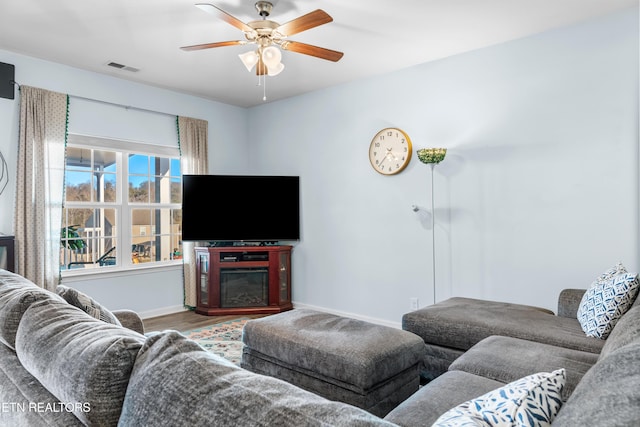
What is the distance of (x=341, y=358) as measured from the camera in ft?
6.97

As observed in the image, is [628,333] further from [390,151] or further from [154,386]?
[390,151]

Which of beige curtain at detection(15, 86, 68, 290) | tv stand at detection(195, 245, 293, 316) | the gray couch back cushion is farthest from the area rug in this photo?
the gray couch back cushion

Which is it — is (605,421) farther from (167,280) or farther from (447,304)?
(167,280)

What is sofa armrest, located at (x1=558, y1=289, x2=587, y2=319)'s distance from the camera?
271 centimetres

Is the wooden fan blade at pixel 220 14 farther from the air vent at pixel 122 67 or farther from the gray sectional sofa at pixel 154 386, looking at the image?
the air vent at pixel 122 67

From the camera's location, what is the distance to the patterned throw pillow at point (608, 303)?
6.88 ft

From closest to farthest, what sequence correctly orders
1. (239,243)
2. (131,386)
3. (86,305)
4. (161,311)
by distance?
(131,386) → (86,305) → (161,311) → (239,243)

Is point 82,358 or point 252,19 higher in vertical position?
point 252,19

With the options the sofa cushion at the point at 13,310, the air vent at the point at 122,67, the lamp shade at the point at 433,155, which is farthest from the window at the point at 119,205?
the sofa cushion at the point at 13,310

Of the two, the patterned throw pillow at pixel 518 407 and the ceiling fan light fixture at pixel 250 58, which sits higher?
the ceiling fan light fixture at pixel 250 58

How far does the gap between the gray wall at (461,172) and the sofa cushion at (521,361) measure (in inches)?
54.3

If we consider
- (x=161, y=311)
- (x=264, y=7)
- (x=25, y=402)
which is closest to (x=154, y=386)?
(x=25, y=402)

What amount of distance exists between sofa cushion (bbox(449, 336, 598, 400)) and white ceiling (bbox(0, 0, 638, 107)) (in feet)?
7.41

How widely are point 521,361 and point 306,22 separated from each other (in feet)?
7.25
